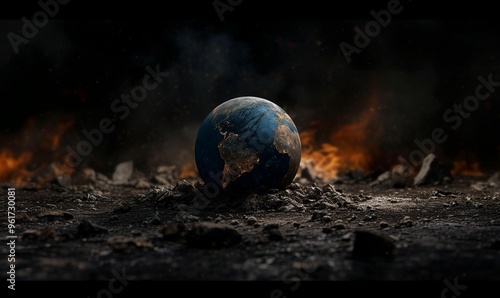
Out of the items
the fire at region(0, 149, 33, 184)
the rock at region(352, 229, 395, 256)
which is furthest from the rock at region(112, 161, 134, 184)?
the rock at region(352, 229, 395, 256)

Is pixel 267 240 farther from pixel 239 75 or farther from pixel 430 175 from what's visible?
pixel 239 75

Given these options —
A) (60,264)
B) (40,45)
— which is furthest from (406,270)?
(40,45)

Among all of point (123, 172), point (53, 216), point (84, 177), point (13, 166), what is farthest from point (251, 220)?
point (13, 166)

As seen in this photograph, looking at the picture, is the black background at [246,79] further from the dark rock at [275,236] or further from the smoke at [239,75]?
the dark rock at [275,236]

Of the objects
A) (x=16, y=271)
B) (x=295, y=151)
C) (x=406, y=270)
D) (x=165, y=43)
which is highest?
(x=165, y=43)

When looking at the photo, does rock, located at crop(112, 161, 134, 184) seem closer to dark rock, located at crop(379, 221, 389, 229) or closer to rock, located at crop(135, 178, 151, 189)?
rock, located at crop(135, 178, 151, 189)

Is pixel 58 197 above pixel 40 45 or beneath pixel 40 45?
beneath

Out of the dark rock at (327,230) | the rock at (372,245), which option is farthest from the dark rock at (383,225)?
the rock at (372,245)

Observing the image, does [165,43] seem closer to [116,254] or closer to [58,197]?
[58,197]
